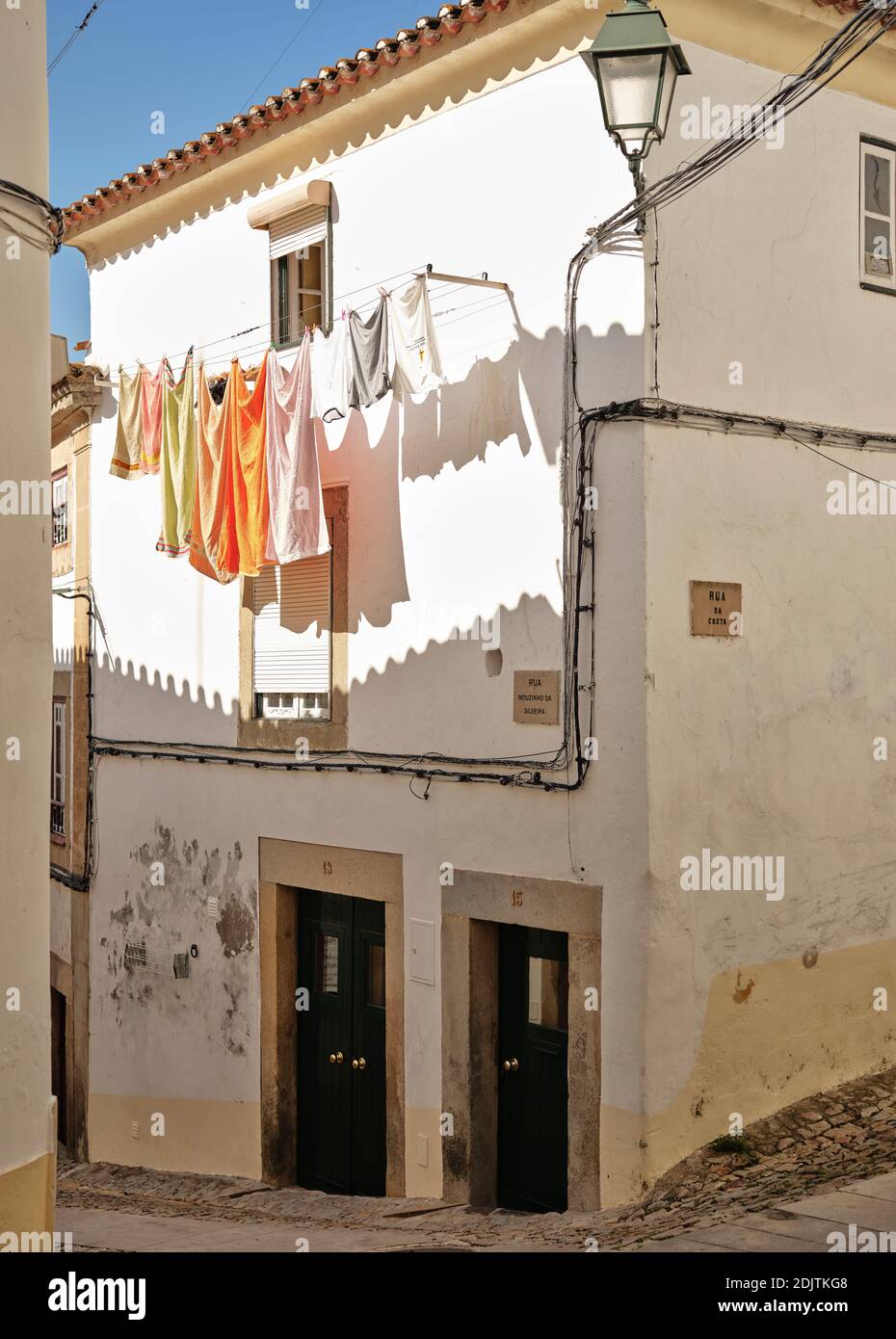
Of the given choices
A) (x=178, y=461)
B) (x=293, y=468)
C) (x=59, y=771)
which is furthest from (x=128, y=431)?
(x=59, y=771)

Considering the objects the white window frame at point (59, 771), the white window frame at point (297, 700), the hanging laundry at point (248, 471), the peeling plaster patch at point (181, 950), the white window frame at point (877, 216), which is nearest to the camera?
the white window frame at point (877, 216)

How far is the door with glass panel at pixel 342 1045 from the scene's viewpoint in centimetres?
1087

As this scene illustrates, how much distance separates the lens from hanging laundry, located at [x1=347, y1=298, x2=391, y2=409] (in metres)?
9.80

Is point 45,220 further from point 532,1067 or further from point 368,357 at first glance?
point 532,1067

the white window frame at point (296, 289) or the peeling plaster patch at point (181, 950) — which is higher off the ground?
the white window frame at point (296, 289)

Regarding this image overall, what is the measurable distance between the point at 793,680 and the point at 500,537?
81.8 inches

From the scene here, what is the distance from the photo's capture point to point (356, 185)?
10789 mm

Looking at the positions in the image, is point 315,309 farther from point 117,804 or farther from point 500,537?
point 117,804

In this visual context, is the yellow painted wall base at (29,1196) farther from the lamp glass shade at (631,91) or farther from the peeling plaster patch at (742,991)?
the lamp glass shade at (631,91)

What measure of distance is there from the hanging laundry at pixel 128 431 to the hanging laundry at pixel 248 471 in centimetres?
142

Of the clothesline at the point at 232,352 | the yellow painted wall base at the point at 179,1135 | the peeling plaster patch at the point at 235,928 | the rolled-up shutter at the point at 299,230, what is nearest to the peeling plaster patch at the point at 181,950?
the peeling plaster patch at the point at 235,928

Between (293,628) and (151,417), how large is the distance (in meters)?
2.08

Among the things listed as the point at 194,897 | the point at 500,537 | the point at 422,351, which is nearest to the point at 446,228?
the point at 422,351

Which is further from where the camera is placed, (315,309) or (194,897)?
(194,897)
